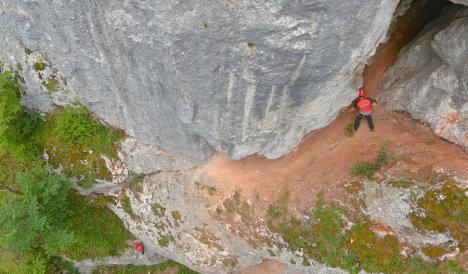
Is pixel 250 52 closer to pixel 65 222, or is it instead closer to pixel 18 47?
pixel 18 47

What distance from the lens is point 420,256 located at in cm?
1111

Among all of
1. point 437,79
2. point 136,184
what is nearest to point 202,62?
point 437,79

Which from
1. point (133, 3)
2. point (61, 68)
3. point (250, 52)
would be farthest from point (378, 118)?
point (61, 68)

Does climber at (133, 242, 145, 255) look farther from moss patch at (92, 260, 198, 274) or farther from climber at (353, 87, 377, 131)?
climber at (353, 87, 377, 131)

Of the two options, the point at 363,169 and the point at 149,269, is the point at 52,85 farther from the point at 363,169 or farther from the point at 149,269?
the point at 363,169

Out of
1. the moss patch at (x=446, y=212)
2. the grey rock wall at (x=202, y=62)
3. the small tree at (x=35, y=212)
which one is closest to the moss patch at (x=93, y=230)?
the small tree at (x=35, y=212)

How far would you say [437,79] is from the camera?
40.5 ft

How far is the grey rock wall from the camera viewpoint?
875 cm

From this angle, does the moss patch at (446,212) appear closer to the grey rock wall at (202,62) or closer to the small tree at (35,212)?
the grey rock wall at (202,62)

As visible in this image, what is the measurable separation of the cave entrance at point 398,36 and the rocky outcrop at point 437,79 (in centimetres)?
39

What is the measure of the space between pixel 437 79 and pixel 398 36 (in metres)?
3.06

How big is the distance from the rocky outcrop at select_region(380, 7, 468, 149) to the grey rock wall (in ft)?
7.52

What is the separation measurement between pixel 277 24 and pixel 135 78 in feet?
16.5

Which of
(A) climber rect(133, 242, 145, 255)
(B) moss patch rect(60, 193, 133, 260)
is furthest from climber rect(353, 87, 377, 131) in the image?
(B) moss patch rect(60, 193, 133, 260)
